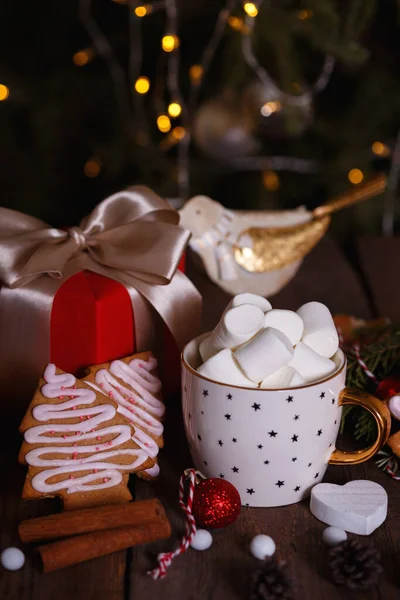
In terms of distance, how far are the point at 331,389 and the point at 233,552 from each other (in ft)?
0.62

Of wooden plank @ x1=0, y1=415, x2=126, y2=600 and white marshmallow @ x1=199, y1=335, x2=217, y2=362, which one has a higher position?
white marshmallow @ x1=199, y1=335, x2=217, y2=362

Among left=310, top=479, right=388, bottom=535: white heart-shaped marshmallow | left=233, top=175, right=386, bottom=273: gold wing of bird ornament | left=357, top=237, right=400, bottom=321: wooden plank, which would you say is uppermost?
left=233, top=175, right=386, bottom=273: gold wing of bird ornament

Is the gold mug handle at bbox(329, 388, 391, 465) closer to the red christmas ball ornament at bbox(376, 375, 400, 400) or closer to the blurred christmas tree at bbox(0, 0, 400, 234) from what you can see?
the red christmas ball ornament at bbox(376, 375, 400, 400)

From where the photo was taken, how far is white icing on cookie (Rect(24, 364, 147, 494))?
2.40 ft

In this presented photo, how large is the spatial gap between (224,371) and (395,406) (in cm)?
23

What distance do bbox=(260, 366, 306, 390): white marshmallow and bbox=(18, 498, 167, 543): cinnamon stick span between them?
16 centimetres

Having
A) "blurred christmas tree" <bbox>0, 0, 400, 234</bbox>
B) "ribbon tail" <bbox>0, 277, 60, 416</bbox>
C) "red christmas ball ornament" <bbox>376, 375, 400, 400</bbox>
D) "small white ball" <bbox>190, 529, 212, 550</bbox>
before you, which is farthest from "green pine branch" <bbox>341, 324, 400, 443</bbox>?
"blurred christmas tree" <bbox>0, 0, 400, 234</bbox>

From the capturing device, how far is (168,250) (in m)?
0.90

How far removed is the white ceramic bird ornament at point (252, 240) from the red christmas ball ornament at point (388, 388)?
0.37m

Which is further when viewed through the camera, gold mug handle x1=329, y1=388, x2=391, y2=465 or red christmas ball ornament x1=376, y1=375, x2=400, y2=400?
red christmas ball ornament x1=376, y1=375, x2=400, y2=400

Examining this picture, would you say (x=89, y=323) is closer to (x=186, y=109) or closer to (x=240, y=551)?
(x=240, y=551)

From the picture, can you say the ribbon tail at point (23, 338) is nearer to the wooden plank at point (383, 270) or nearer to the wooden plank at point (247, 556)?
the wooden plank at point (247, 556)

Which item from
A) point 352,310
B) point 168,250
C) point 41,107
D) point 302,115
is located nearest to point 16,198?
point 41,107

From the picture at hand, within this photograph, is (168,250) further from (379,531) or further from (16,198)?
(16,198)
